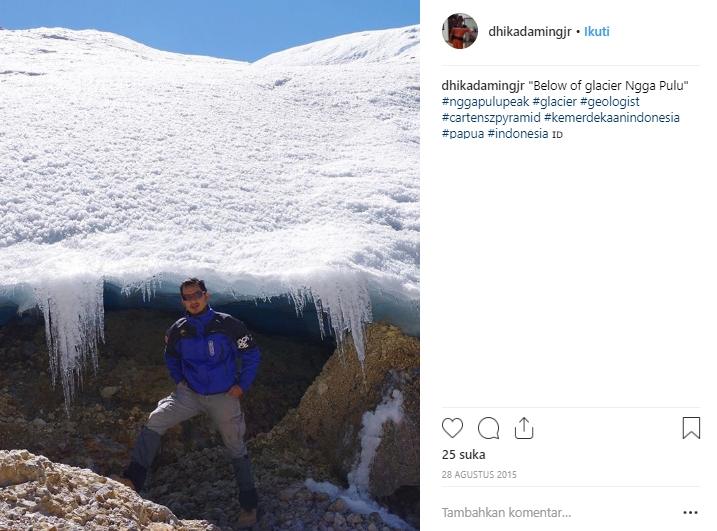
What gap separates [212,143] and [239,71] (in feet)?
15.4

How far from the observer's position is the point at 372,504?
495 centimetres

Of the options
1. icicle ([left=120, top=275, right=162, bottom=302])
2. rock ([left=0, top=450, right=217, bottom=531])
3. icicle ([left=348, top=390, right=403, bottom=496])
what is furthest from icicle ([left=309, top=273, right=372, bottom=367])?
rock ([left=0, top=450, right=217, bottom=531])

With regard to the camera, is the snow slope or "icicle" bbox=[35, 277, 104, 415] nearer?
"icicle" bbox=[35, 277, 104, 415]

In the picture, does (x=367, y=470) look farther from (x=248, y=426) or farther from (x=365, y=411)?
(x=248, y=426)

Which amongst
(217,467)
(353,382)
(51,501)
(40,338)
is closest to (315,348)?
(353,382)

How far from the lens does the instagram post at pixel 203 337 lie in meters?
4.45

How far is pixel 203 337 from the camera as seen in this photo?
172 inches

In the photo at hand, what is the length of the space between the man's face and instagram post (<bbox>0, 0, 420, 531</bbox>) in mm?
10

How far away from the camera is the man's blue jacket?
14.4ft

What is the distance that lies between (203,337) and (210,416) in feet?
1.75

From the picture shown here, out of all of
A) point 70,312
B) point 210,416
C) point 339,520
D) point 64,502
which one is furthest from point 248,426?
point 64,502

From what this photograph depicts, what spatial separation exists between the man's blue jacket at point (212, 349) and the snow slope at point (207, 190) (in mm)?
581

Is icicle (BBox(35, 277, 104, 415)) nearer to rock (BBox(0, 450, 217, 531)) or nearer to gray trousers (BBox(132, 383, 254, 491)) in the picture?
gray trousers (BBox(132, 383, 254, 491))

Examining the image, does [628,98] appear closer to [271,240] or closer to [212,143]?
[271,240]
